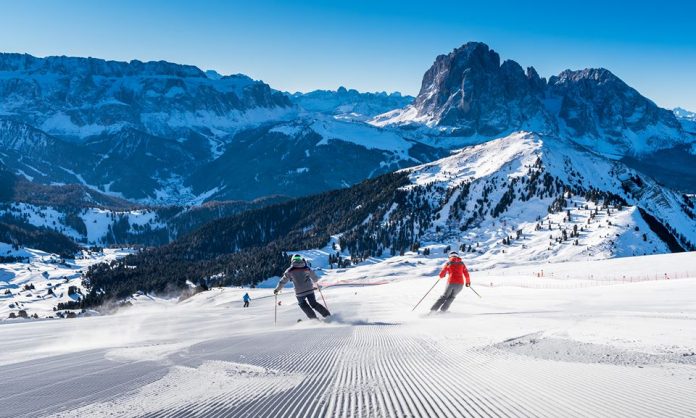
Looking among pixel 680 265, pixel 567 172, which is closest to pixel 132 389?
pixel 680 265

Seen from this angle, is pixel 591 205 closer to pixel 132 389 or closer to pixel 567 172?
pixel 567 172

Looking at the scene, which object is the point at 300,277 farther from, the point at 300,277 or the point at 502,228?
the point at 502,228

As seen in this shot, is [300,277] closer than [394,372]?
No

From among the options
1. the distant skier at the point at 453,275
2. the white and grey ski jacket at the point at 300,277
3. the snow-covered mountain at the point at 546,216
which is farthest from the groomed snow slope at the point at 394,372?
the snow-covered mountain at the point at 546,216

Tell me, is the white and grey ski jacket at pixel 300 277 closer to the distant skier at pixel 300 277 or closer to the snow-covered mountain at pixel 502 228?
the distant skier at pixel 300 277

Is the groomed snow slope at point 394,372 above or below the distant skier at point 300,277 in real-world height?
below

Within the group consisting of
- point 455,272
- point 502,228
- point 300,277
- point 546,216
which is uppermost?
point 546,216

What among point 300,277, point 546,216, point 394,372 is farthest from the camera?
point 546,216

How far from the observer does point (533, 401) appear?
6.41 metres

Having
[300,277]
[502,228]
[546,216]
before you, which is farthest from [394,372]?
[546,216]

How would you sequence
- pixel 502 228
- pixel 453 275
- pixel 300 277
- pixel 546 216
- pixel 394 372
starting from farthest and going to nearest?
pixel 502 228 → pixel 546 216 → pixel 453 275 → pixel 300 277 → pixel 394 372

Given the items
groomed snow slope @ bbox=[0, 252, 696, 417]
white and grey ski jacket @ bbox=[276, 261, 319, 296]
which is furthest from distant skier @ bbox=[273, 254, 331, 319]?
groomed snow slope @ bbox=[0, 252, 696, 417]

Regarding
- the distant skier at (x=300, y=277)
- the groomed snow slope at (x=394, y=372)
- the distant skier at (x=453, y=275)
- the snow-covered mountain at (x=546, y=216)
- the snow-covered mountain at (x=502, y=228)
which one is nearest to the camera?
the groomed snow slope at (x=394, y=372)

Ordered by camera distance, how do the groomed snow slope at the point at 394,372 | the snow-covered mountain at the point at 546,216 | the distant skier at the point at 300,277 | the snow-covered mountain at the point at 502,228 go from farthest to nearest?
the snow-covered mountain at the point at 502,228
the snow-covered mountain at the point at 546,216
the distant skier at the point at 300,277
the groomed snow slope at the point at 394,372
